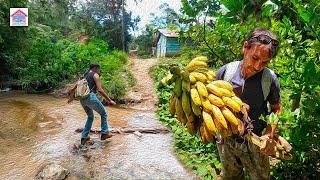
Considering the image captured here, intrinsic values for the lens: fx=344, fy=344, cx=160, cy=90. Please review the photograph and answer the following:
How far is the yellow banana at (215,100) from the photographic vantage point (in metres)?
2.47

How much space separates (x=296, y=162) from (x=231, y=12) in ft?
7.07

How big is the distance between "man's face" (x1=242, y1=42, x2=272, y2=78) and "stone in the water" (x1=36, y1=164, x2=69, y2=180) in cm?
384

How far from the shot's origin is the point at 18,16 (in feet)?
49.1

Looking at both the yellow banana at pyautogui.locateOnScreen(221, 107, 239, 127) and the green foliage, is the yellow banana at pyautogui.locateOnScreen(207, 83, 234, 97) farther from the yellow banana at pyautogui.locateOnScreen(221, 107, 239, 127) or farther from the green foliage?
the green foliage

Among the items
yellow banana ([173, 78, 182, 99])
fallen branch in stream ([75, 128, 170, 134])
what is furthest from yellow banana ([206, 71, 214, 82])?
fallen branch in stream ([75, 128, 170, 134])

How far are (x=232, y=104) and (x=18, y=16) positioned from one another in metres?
14.5

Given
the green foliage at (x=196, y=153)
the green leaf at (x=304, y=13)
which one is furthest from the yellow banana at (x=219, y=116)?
the green foliage at (x=196, y=153)

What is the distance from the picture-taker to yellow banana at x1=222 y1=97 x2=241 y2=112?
2.49m

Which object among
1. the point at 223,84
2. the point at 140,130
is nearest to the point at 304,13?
the point at 223,84

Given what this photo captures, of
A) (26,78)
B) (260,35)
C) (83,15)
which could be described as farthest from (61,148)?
(83,15)

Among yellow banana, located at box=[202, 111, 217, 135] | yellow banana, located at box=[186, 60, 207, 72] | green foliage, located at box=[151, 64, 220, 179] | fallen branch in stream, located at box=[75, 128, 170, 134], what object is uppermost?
yellow banana, located at box=[186, 60, 207, 72]

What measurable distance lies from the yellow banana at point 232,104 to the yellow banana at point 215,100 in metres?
0.04

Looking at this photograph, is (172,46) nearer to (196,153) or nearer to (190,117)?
(196,153)

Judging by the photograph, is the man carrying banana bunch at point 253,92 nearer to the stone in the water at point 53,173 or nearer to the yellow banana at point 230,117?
the yellow banana at point 230,117
